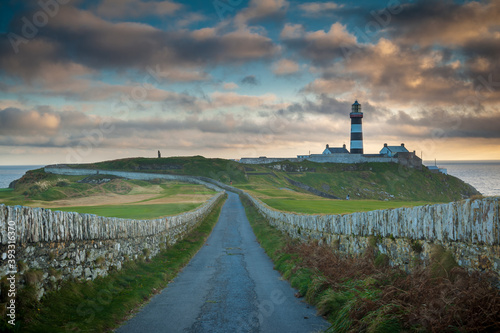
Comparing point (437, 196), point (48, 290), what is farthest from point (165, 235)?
point (437, 196)

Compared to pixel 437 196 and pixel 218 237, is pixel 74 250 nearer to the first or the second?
pixel 218 237

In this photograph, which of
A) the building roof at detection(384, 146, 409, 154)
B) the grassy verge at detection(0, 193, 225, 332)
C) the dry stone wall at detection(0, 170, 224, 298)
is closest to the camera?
the grassy verge at detection(0, 193, 225, 332)

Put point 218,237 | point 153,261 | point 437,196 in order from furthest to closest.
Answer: point 437,196 → point 218,237 → point 153,261

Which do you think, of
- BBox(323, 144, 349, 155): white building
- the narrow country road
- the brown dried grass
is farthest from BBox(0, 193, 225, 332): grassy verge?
BBox(323, 144, 349, 155): white building

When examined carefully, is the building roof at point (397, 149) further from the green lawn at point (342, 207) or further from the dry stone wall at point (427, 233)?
the dry stone wall at point (427, 233)

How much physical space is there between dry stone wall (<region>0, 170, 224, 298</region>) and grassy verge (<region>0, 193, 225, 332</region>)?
323 millimetres

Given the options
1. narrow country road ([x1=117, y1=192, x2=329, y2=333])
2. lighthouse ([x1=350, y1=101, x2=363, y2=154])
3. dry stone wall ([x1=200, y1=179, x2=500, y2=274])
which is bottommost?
narrow country road ([x1=117, y1=192, x2=329, y2=333])

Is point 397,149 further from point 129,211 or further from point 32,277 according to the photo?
point 32,277

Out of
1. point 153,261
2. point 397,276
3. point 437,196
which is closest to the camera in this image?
point 397,276

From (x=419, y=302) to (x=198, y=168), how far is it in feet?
429

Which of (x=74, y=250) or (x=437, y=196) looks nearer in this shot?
(x=74, y=250)

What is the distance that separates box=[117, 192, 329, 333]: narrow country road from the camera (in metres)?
9.65

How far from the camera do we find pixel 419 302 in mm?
7727

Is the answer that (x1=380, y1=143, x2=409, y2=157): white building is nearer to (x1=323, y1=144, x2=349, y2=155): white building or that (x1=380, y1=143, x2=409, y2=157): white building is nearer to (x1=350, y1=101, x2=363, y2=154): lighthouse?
(x1=323, y1=144, x2=349, y2=155): white building
